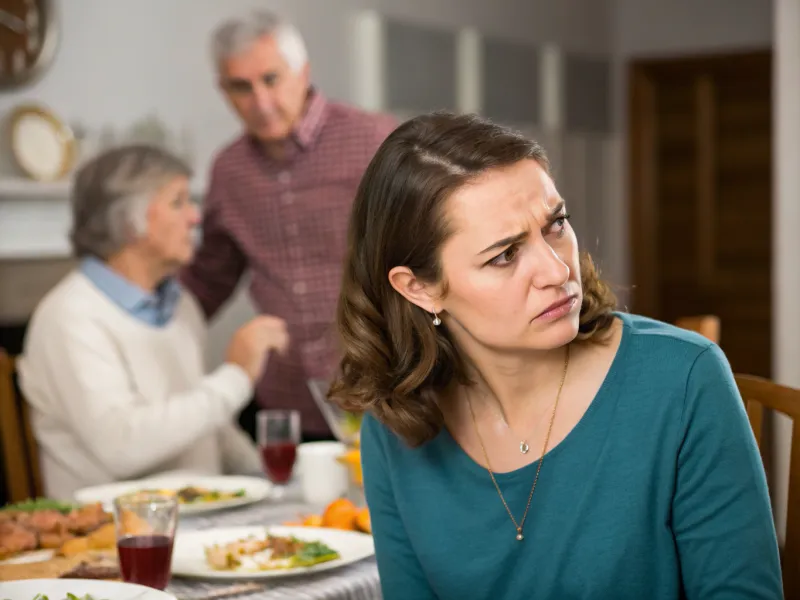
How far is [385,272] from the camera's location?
4.97ft

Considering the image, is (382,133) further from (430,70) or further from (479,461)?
(430,70)

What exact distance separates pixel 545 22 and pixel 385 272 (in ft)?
17.5

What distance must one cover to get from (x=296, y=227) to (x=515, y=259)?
1.92 meters

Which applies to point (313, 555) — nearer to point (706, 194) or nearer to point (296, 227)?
point (296, 227)

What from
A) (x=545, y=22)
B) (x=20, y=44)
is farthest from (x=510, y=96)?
(x=20, y=44)

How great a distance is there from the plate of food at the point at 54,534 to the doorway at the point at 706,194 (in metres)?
5.14

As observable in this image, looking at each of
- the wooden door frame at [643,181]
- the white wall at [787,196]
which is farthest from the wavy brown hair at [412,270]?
the wooden door frame at [643,181]

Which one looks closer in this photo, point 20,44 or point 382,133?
point 382,133

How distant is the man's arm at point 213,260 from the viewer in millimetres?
3354

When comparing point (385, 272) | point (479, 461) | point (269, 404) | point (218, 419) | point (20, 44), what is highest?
point (20, 44)

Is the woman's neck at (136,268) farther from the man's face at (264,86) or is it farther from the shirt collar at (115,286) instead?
the man's face at (264,86)

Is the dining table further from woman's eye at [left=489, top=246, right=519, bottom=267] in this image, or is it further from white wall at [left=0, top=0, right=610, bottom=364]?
white wall at [left=0, top=0, right=610, bottom=364]

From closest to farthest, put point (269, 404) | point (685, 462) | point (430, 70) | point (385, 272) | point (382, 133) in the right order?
point (685, 462)
point (385, 272)
point (382, 133)
point (269, 404)
point (430, 70)

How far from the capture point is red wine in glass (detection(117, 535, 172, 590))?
148cm
